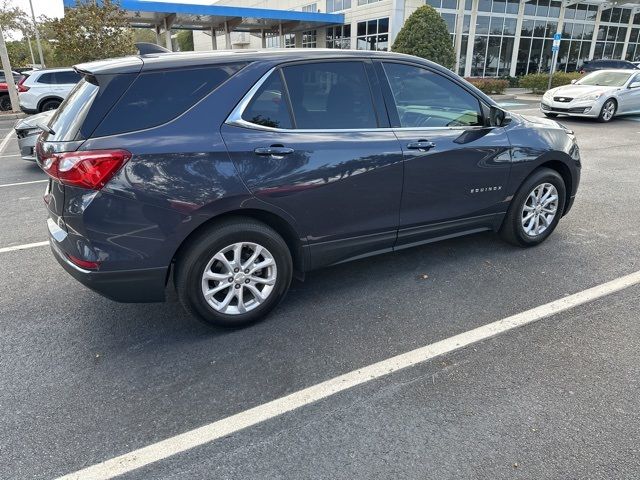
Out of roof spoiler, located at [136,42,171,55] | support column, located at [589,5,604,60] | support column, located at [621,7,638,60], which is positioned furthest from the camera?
support column, located at [621,7,638,60]

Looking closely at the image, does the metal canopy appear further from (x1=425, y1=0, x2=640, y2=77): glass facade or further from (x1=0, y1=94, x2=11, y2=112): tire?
(x1=0, y1=94, x2=11, y2=112): tire

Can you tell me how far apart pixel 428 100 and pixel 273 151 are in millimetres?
1595

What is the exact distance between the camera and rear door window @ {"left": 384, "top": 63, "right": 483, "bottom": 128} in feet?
12.3

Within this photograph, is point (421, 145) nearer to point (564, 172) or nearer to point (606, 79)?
point (564, 172)

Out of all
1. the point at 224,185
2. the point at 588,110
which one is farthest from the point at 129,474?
the point at 588,110

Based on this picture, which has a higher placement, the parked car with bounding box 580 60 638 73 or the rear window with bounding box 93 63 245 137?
the rear window with bounding box 93 63 245 137

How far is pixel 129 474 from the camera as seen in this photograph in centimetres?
217

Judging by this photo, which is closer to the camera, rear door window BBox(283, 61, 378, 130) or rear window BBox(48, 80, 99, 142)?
rear window BBox(48, 80, 99, 142)

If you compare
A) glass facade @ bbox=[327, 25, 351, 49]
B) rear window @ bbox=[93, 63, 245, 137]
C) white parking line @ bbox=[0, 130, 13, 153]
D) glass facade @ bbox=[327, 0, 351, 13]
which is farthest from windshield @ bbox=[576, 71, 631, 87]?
glass facade @ bbox=[327, 0, 351, 13]

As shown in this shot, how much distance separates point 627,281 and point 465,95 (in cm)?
207

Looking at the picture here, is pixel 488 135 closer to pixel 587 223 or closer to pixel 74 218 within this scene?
pixel 587 223

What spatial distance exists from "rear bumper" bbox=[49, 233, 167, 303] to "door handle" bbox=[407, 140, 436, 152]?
6.62ft

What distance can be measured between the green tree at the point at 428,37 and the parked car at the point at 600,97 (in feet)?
23.5

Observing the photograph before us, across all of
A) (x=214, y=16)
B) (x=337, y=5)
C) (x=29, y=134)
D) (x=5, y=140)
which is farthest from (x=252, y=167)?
(x=337, y=5)
